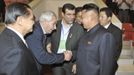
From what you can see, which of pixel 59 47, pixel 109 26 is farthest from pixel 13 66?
pixel 109 26

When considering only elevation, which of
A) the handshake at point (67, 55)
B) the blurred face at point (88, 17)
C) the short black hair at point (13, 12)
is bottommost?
the handshake at point (67, 55)

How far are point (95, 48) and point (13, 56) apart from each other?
1316 millimetres

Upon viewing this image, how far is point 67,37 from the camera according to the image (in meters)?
4.84

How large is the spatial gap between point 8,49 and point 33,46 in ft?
3.34

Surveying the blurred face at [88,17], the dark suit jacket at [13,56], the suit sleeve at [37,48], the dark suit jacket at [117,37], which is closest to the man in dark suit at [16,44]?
the dark suit jacket at [13,56]

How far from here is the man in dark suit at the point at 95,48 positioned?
3.88 m

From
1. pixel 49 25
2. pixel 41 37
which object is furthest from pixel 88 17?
pixel 41 37

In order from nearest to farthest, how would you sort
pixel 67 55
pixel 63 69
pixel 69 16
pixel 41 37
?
pixel 41 37, pixel 67 55, pixel 69 16, pixel 63 69

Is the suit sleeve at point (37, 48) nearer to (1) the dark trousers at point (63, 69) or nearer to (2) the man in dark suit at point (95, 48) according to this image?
(2) the man in dark suit at point (95, 48)

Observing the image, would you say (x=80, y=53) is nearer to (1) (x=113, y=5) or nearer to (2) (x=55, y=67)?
(2) (x=55, y=67)

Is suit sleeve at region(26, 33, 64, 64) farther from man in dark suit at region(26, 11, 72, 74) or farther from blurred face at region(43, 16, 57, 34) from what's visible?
blurred face at region(43, 16, 57, 34)

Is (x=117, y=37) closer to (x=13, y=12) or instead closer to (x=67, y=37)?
(x=67, y=37)

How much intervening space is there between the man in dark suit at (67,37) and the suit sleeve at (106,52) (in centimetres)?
90

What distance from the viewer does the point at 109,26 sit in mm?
5312
